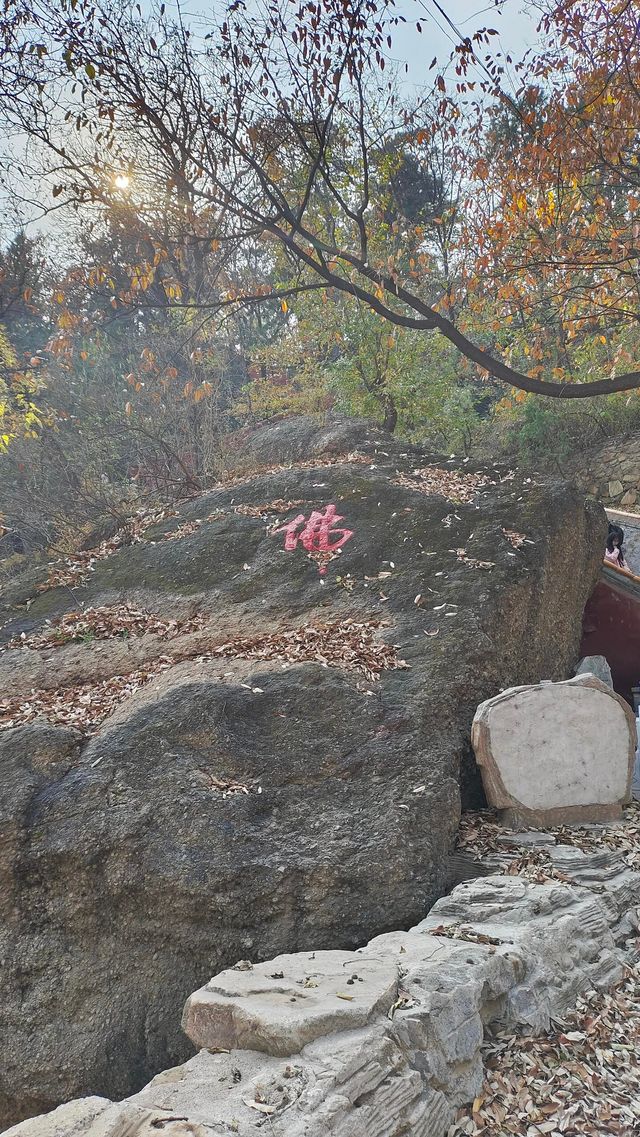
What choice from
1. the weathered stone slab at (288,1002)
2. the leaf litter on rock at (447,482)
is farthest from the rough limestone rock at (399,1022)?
the leaf litter on rock at (447,482)

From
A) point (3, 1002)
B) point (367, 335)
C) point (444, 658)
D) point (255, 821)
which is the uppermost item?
point (367, 335)

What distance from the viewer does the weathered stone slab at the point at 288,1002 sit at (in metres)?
2.43

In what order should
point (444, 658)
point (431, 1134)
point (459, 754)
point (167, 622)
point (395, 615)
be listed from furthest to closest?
point (167, 622)
point (395, 615)
point (444, 658)
point (459, 754)
point (431, 1134)

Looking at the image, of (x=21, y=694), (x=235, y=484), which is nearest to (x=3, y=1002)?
(x=21, y=694)

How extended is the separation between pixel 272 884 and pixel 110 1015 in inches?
38.1

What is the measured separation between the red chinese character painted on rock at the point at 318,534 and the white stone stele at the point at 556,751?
8.16 ft

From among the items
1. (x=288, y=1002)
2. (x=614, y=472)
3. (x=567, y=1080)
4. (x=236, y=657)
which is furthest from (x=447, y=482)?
(x=614, y=472)

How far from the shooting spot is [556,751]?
454 cm

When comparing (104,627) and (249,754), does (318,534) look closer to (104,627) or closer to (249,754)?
(104,627)

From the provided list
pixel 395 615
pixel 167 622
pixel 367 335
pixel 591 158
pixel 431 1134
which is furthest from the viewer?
pixel 367 335

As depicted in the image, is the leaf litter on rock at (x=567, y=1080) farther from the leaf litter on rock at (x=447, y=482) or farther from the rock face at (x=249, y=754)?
the leaf litter on rock at (x=447, y=482)

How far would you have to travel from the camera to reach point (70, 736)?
4730mm

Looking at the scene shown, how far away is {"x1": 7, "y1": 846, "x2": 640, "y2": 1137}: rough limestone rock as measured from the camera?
214 cm

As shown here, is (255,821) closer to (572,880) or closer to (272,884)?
(272,884)
